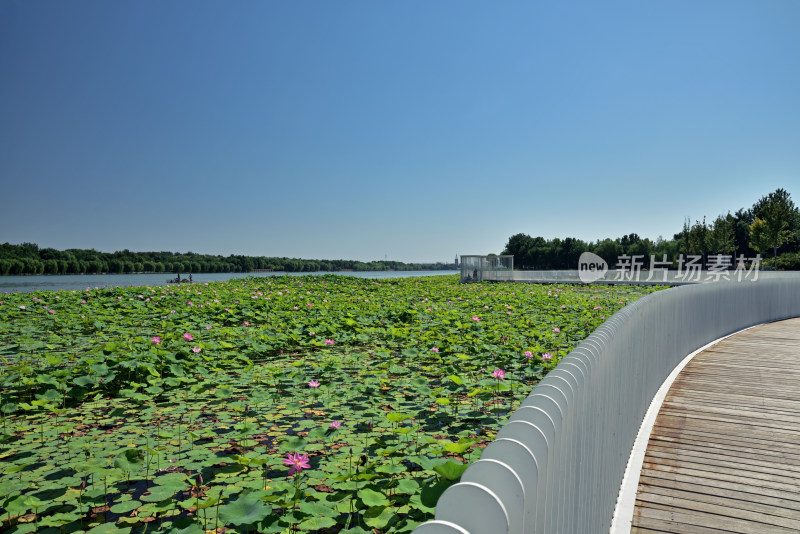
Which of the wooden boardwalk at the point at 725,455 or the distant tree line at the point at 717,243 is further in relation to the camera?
the distant tree line at the point at 717,243

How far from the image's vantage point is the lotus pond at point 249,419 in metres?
2.38

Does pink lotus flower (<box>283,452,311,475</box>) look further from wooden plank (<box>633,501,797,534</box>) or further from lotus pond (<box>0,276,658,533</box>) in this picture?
wooden plank (<box>633,501,797,534</box>)

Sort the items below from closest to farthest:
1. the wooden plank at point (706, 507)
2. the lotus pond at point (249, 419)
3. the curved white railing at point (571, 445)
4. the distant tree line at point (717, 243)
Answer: the curved white railing at point (571, 445), the lotus pond at point (249, 419), the wooden plank at point (706, 507), the distant tree line at point (717, 243)

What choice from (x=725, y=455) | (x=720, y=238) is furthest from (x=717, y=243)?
(x=725, y=455)

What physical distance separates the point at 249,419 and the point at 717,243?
2124 inches

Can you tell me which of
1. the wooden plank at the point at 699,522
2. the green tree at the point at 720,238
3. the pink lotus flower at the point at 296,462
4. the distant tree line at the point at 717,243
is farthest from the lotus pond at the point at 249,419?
the green tree at the point at 720,238

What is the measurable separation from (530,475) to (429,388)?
3.72 meters

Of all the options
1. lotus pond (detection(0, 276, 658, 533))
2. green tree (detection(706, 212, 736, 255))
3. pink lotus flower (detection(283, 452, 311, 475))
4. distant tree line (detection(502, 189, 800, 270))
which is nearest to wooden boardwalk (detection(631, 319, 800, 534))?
lotus pond (detection(0, 276, 658, 533))

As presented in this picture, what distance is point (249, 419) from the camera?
3811mm

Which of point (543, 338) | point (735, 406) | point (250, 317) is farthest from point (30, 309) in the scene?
point (735, 406)

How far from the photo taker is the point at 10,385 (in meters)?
4.51

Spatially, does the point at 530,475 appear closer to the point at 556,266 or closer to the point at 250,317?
the point at 250,317

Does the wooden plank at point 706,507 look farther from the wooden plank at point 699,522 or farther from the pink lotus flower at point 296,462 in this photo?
the pink lotus flower at point 296,462

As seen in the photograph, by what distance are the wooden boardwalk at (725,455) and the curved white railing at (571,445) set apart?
23 cm
